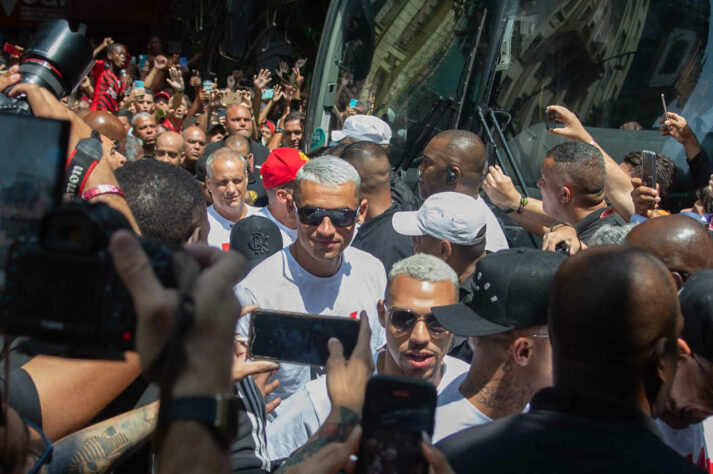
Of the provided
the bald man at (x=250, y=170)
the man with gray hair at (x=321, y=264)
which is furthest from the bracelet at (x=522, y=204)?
the bald man at (x=250, y=170)

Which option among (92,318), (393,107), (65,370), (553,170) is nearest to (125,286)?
(92,318)

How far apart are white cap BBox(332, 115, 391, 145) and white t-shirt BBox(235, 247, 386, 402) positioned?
2465mm

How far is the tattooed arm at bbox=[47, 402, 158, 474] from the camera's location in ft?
6.77

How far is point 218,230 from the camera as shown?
5.04 metres

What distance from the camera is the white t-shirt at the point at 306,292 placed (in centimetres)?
317

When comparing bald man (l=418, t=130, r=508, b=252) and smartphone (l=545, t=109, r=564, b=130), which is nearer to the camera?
bald man (l=418, t=130, r=508, b=252)

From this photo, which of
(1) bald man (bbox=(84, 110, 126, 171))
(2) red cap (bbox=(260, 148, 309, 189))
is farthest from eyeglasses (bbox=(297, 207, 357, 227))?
(1) bald man (bbox=(84, 110, 126, 171))

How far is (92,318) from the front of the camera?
45.8 inches

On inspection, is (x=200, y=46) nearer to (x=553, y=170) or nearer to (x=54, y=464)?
(x=553, y=170)

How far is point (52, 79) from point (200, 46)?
14.6 metres

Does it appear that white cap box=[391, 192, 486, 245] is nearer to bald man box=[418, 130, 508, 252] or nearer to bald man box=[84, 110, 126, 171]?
bald man box=[418, 130, 508, 252]

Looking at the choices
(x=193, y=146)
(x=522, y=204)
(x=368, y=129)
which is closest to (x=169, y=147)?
(x=193, y=146)

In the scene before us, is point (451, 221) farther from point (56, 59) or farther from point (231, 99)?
point (231, 99)

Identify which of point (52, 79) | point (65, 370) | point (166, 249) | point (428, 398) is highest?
point (52, 79)
